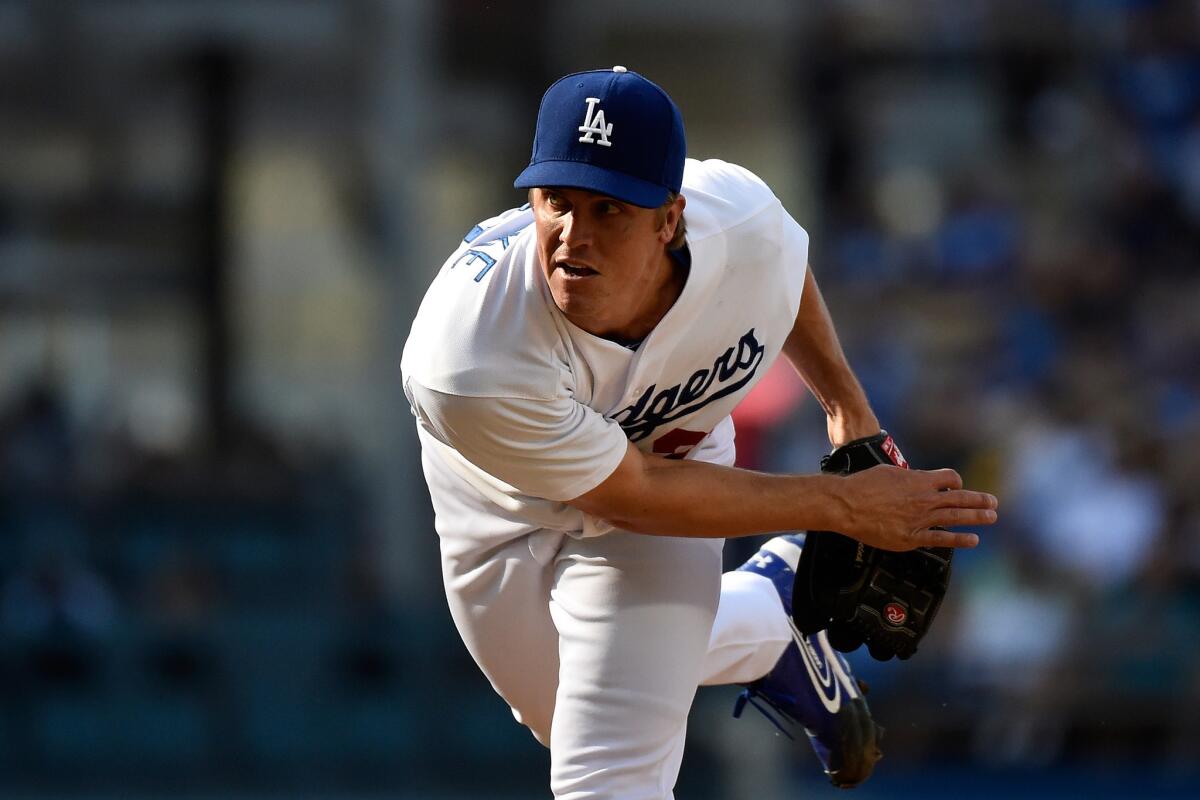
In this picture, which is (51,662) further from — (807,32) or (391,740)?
(807,32)

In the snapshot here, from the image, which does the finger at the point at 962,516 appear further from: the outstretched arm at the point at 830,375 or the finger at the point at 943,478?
the outstretched arm at the point at 830,375

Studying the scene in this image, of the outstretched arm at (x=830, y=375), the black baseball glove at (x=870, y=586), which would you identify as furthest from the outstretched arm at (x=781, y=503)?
the outstretched arm at (x=830, y=375)

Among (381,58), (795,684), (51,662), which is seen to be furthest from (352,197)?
(795,684)

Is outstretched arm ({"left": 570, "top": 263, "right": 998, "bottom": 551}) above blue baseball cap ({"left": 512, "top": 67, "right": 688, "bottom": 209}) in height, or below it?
below

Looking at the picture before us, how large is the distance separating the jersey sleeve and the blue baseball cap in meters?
0.34

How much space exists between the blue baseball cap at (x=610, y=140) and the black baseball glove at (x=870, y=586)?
737 millimetres

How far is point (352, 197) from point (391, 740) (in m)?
4.15

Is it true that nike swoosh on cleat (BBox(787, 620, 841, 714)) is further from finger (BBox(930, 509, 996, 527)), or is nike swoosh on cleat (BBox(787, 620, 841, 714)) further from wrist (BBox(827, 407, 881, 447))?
Result: finger (BBox(930, 509, 996, 527))

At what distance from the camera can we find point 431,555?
25.5 feet

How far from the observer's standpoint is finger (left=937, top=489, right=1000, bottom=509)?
2932 mm

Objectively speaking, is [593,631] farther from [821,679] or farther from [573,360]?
[821,679]

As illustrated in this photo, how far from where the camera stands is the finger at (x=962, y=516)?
293cm

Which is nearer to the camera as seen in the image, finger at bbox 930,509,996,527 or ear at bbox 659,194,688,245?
ear at bbox 659,194,688,245

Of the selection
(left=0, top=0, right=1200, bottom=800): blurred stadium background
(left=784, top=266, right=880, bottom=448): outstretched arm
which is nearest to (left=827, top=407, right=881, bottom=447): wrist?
(left=784, top=266, right=880, bottom=448): outstretched arm
